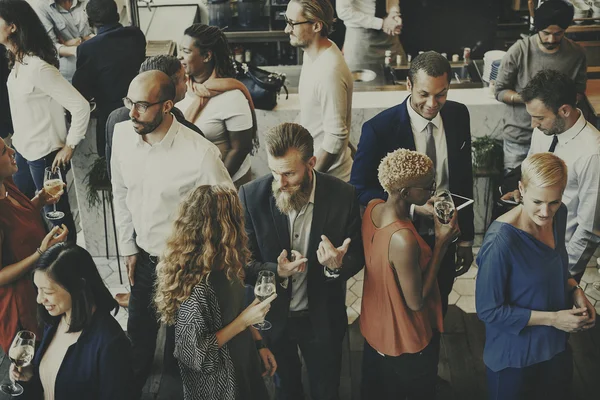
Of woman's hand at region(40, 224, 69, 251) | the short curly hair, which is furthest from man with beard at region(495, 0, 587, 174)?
woman's hand at region(40, 224, 69, 251)

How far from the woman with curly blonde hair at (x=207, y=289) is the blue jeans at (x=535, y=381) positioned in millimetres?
1019

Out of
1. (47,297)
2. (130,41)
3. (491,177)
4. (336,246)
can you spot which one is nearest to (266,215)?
(336,246)

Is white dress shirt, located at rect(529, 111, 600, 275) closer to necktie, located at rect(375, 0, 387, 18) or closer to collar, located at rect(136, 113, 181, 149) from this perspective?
collar, located at rect(136, 113, 181, 149)

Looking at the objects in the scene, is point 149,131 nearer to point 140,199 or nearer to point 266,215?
point 140,199

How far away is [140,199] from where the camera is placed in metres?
3.41

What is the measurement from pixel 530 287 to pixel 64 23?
4123mm

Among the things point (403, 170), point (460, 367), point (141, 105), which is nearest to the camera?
point (403, 170)

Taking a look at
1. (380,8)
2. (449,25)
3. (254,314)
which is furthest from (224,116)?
(449,25)

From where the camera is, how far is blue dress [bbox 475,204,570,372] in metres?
2.82

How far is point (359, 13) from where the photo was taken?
6.00m

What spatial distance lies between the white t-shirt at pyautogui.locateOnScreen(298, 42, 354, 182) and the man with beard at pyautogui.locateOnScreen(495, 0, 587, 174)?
3.84 feet

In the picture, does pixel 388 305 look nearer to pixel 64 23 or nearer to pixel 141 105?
pixel 141 105

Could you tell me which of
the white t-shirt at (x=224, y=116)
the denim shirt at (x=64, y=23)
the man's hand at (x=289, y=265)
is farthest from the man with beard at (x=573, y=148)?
the denim shirt at (x=64, y=23)

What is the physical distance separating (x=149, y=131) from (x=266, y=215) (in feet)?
2.07
